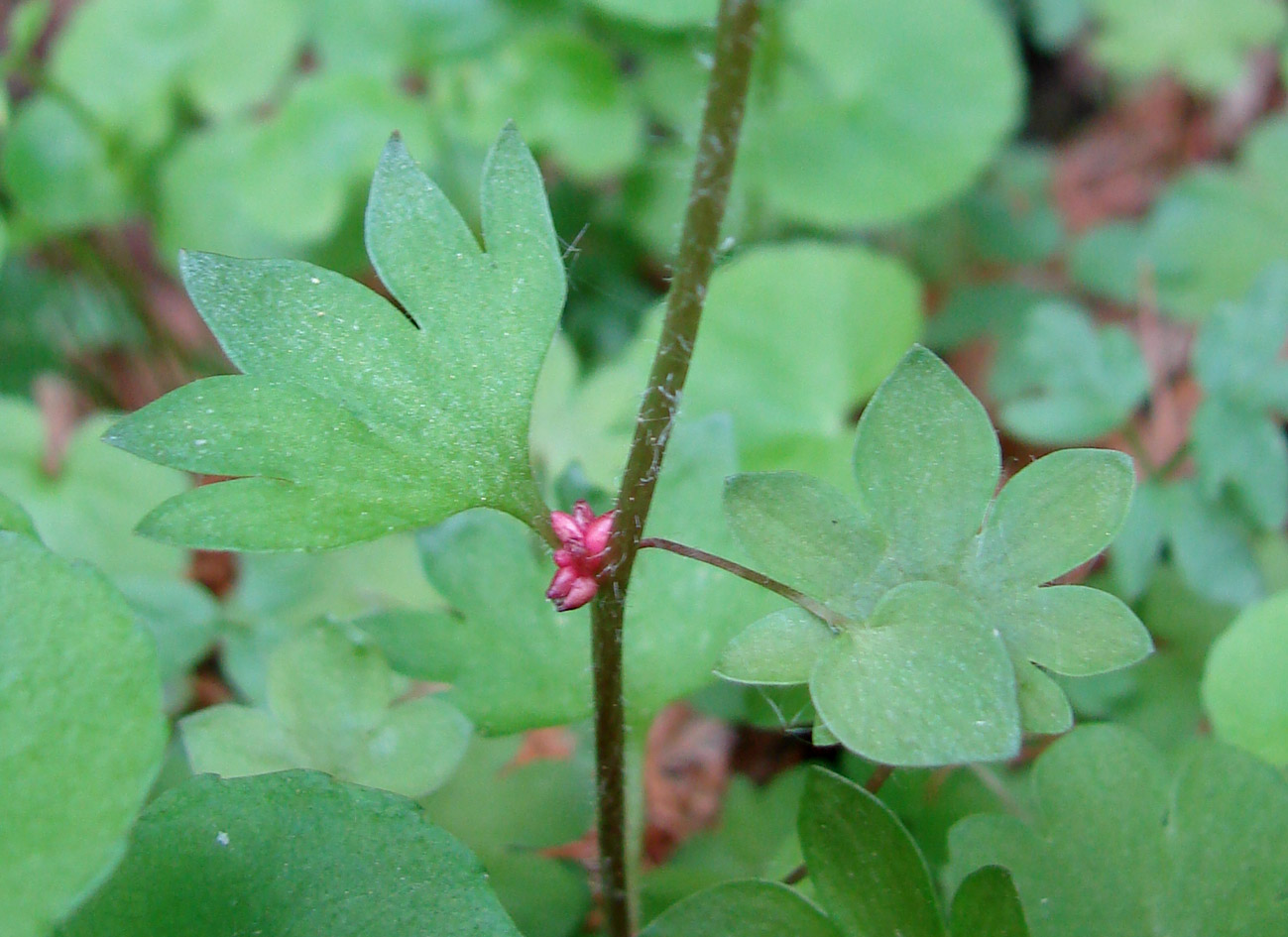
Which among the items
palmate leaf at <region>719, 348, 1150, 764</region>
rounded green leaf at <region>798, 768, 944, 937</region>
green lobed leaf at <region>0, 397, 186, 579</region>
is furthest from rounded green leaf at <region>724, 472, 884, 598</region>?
green lobed leaf at <region>0, 397, 186, 579</region>

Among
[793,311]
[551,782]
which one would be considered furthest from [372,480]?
[793,311]

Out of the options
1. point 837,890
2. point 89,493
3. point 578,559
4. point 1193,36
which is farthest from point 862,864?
point 1193,36

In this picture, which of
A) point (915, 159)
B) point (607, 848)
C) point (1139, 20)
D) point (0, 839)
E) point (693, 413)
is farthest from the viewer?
point (1139, 20)

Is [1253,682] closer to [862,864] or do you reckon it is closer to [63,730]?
[862,864]

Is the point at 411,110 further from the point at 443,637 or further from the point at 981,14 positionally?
the point at 443,637

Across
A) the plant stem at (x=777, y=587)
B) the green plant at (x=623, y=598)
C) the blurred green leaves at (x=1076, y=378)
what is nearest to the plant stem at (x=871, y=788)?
the green plant at (x=623, y=598)

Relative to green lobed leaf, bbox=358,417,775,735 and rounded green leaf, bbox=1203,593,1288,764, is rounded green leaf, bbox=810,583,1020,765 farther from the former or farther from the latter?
rounded green leaf, bbox=1203,593,1288,764
